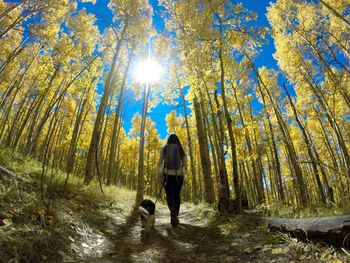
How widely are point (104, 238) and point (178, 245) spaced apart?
1.22 meters

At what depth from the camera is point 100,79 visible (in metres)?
12.9

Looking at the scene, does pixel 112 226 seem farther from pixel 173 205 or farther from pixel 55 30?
pixel 55 30

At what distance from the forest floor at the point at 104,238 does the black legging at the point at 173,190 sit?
0.47m

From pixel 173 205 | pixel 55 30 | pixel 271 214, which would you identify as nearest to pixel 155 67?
pixel 55 30

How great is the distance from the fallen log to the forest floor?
3.3 inches

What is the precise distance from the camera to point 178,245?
3416mm

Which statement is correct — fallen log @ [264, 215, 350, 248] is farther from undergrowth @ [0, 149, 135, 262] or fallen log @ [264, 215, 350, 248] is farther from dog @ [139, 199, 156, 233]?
undergrowth @ [0, 149, 135, 262]

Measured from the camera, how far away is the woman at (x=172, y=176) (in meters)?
4.58

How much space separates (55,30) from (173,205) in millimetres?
11533

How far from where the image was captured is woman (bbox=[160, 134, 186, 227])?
4.58m

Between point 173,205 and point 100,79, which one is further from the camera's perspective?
point 100,79

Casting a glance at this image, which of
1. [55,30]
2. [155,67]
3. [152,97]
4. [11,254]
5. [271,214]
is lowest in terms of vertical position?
[11,254]

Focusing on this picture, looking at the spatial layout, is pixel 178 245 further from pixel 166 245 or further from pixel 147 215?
pixel 147 215

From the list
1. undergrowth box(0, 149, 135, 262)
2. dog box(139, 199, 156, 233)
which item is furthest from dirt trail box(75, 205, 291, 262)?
undergrowth box(0, 149, 135, 262)
